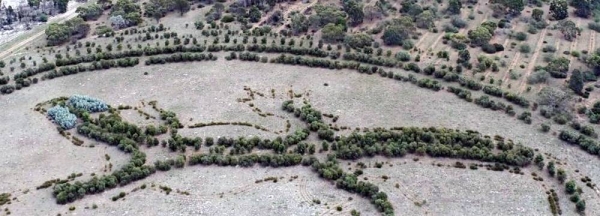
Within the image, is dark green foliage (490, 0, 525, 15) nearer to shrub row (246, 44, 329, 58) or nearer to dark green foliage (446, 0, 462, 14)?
dark green foliage (446, 0, 462, 14)

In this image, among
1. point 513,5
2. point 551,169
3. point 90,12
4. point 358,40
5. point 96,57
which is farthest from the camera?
point 513,5

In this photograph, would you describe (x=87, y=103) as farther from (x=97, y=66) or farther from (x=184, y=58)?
(x=184, y=58)

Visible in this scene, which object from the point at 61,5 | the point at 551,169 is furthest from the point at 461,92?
the point at 61,5

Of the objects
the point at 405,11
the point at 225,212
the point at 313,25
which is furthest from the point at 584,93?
the point at 225,212

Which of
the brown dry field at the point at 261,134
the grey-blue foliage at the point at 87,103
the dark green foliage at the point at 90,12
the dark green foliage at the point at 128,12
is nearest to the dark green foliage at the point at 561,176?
the brown dry field at the point at 261,134

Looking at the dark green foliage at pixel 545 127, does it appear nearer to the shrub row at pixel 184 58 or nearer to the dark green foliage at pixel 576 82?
the dark green foliage at pixel 576 82

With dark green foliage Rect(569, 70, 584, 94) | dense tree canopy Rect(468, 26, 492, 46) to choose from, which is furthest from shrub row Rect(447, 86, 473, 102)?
dense tree canopy Rect(468, 26, 492, 46)

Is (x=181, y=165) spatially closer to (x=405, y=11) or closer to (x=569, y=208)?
(x=569, y=208)
